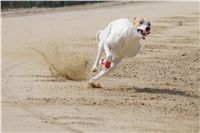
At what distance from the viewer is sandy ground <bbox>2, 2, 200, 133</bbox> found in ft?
27.4

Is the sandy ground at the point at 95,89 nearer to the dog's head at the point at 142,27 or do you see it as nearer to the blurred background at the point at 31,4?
the dog's head at the point at 142,27

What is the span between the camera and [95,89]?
10.5 meters

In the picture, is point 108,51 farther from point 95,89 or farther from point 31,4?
point 31,4

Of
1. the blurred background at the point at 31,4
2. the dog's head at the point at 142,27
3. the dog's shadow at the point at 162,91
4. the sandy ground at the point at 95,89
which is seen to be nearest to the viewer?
the sandy ground at the point at 95,89

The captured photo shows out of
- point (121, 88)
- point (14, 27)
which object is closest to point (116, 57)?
point (121, 88)

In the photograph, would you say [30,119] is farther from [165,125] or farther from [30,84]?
[30,84]

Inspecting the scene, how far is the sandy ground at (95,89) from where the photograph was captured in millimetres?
8359

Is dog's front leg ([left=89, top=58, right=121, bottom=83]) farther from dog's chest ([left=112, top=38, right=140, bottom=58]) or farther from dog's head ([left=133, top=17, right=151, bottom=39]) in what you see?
dog's head ([left=133, top=17, right=151, bottom=39])

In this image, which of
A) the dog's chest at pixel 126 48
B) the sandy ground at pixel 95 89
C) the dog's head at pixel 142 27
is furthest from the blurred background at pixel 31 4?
the dog's head at pixel 142 27

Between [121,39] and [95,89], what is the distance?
967 mm

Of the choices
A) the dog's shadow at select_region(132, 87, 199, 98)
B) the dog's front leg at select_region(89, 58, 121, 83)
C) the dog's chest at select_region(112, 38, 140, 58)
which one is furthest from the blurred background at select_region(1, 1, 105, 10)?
the dog's chest at select_region(112, 38, 140, 58)

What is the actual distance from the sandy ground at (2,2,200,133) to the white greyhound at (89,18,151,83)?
0.52 m

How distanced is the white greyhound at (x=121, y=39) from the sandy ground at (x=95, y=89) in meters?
0.52

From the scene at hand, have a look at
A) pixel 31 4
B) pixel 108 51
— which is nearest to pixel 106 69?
pixel 108 51
